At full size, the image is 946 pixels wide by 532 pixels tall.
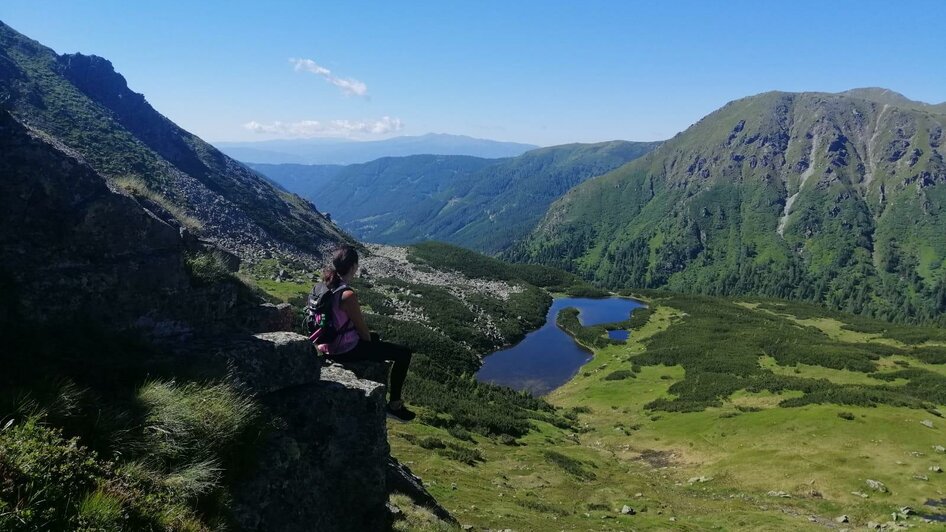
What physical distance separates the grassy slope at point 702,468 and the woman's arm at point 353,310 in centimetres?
1804

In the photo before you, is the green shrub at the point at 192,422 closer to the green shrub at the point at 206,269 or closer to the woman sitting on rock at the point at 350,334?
the woman sitting on rock at the point at 350,334

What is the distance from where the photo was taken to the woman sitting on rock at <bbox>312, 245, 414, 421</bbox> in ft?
47.4

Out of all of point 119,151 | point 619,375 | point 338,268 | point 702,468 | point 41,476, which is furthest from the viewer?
point 119,151

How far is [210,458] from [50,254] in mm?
6244

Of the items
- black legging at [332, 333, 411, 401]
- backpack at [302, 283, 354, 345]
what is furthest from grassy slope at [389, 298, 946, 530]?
backpack at [302, 283, 354, 345]

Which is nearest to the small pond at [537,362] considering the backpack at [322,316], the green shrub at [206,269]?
the backpack at [322,316]

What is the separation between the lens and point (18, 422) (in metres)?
7.80

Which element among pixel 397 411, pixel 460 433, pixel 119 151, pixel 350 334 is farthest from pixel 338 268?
pixel 119 151

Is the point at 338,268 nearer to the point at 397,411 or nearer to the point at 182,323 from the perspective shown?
the point at 182,323

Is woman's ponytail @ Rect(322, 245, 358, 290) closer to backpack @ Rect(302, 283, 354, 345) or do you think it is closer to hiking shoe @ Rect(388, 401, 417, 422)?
backpack @ Rect(302, 283, 354, 345)

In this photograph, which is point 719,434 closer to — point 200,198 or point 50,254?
point 50,254

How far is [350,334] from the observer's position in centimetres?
1559

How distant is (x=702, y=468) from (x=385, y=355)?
58.8 m

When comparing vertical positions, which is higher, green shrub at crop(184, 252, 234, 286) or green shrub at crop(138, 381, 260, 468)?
green shrub at crop(184, 252, 234, 286)
